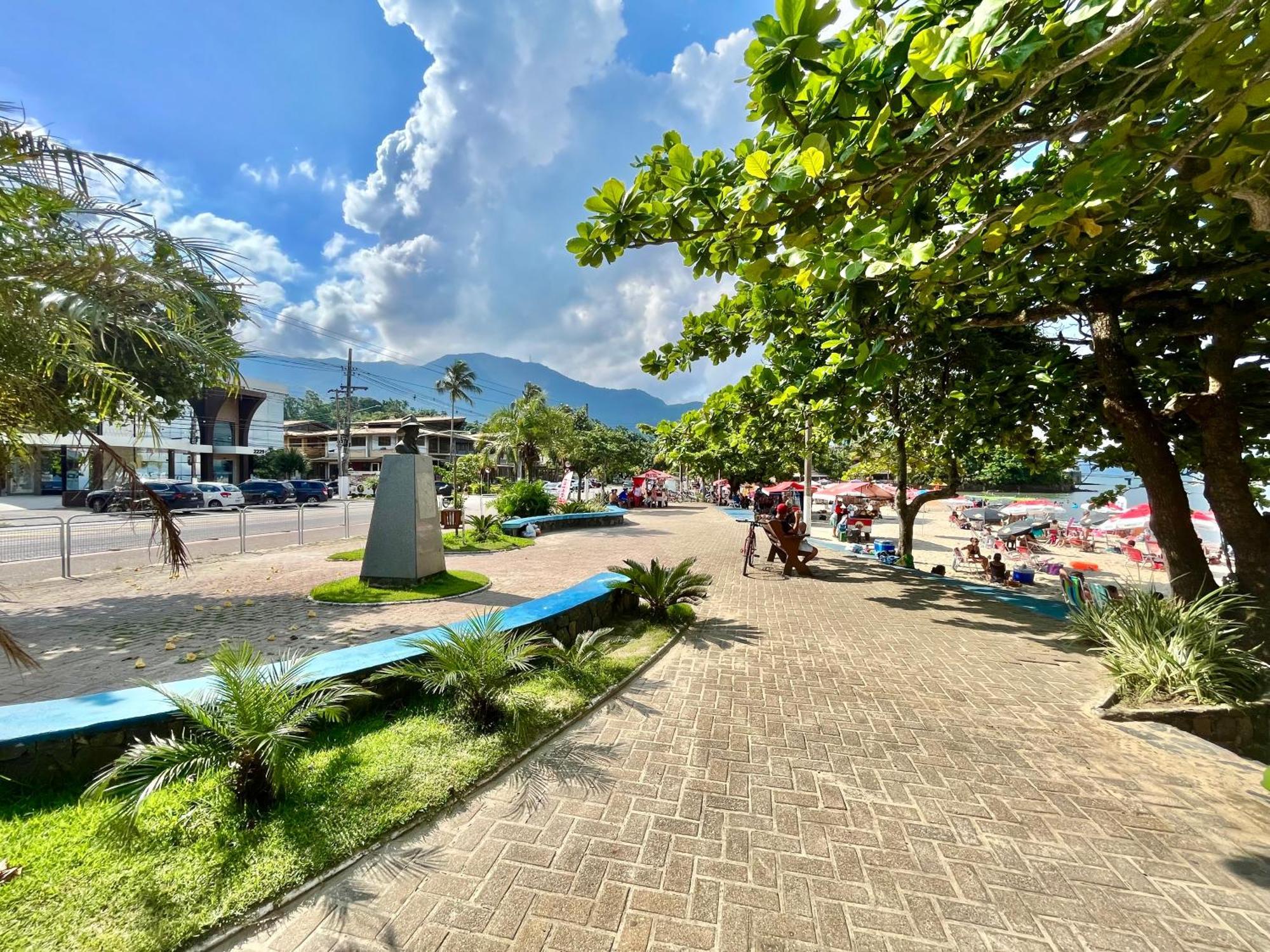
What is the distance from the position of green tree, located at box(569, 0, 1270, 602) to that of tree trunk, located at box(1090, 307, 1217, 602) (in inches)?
20.4

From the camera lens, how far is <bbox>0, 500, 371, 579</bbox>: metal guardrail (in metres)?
10.8

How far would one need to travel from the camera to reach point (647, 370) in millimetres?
5934

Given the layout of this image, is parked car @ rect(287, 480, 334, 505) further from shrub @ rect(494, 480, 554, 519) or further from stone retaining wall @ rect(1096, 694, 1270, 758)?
stone retaining wall @ rect(1096, 694, 1270, 758)

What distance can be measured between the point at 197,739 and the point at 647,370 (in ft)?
16.1

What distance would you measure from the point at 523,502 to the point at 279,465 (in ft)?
114

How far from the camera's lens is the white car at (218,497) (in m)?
26.8

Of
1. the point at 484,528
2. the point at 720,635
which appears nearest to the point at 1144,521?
the point at 720,635

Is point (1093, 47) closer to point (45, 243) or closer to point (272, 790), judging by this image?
point (272, 790)

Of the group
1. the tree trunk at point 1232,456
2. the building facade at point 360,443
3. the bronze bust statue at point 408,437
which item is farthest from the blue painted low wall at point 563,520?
the building facade at point 360,443

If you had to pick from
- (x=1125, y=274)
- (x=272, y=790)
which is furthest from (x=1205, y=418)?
(x=272, y=790)

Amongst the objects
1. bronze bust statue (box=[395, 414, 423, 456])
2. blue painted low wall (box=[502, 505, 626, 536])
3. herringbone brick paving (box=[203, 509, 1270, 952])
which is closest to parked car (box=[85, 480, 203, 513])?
blue painted low wall (box=[502, 505, 626, 536])

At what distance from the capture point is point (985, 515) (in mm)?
27672

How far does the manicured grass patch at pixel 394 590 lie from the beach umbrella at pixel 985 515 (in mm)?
28456

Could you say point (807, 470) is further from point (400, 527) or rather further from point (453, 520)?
point (400, 527)
